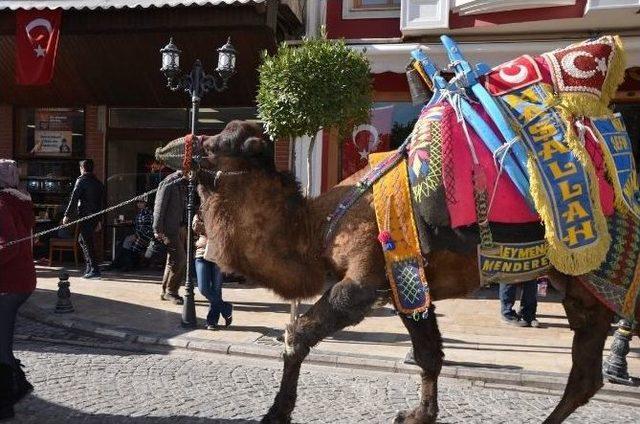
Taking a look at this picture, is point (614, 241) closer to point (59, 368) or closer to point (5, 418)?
point (5, 418)

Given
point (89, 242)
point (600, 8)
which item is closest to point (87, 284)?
point (89, 242)

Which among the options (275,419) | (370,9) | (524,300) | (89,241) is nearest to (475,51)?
(370,9)

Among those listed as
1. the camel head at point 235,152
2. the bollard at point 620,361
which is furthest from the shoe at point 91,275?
the bollard at point 620,361

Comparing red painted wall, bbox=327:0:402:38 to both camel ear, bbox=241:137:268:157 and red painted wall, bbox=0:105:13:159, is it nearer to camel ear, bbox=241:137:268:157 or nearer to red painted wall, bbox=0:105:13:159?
red painted wall, bbox=0:105:13:159

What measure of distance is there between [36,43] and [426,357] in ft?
32.9

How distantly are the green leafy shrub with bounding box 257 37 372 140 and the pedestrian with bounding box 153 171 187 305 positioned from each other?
7.74 feet

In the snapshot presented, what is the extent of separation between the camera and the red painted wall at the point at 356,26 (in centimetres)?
1088

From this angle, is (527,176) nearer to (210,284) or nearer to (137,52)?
(210,284)

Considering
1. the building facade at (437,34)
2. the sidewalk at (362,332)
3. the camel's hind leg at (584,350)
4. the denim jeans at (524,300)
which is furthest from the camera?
the building facade at (437,34)

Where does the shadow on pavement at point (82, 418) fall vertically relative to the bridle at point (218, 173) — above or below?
below

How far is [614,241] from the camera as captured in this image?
3471 millimetres

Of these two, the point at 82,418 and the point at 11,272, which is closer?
the point at 82,418

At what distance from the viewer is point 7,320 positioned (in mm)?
4566

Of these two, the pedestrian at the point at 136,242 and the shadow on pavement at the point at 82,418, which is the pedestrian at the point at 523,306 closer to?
the shadow on pavement at the point at 82,418
